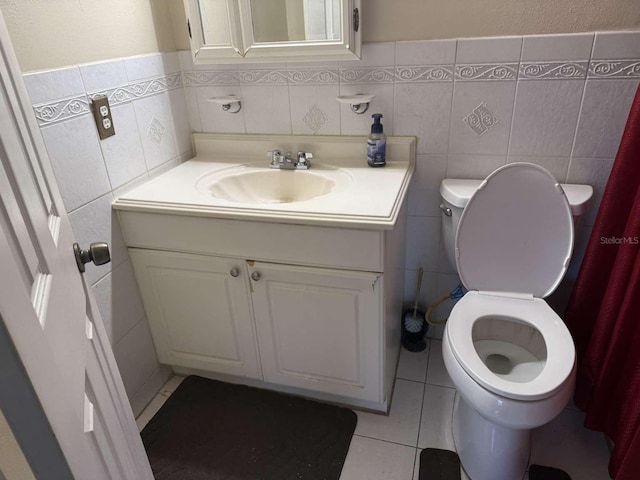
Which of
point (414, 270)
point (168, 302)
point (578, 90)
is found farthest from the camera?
point (414, 270)

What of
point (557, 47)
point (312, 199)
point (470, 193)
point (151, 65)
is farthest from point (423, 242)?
point (151, 65)

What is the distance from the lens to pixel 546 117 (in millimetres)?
1450

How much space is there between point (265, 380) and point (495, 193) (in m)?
1.01

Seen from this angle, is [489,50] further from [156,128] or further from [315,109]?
[156,128]

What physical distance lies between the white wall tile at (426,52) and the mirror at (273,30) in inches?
6.0

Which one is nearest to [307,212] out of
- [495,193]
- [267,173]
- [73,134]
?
[267,173]

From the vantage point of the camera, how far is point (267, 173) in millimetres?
1660

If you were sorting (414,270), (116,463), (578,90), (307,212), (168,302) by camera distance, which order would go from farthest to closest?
(414,270)
(168,302)
(578,90)
(307,212)
(116,463)

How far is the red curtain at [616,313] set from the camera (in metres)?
1.18

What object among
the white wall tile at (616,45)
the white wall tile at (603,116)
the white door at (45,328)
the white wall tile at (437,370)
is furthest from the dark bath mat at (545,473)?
the white wall tile at (616,45)

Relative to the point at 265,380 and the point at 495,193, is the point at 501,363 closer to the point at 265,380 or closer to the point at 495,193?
the point at 495,193

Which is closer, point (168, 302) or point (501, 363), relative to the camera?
point (501, 363)

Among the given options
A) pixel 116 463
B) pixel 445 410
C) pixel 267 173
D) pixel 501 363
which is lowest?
pixel 445 410

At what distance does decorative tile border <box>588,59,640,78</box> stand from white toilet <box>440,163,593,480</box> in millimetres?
344
